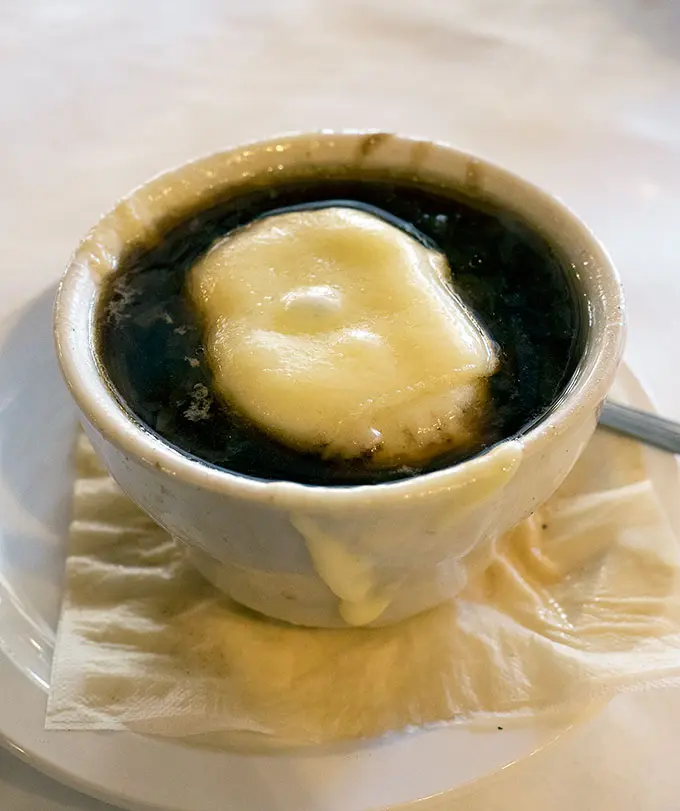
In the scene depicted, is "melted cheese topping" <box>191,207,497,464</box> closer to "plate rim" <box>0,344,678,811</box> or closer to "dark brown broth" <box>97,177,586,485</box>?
"dark brown broth" <box>97,177,586,485</box>

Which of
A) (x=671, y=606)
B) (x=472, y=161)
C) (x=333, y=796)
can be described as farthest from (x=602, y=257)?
(x=333, y=796)

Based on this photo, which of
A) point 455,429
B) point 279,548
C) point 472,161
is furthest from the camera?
point 472,161

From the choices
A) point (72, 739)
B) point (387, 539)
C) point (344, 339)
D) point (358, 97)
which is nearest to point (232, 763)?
point (72, 739)

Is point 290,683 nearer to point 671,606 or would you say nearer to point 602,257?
point 671,606

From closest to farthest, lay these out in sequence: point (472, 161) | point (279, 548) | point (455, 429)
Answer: point (279, 548), point (455, 429), point (472, 161)

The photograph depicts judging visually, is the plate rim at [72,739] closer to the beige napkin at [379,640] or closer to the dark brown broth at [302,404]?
the beige napkin at [379,640]

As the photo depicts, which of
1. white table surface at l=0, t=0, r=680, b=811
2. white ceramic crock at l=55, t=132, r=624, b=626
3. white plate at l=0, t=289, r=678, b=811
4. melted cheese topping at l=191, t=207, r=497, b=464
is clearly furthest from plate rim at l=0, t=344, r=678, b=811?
white table surface at l=0, t=0, r=680, b=811
